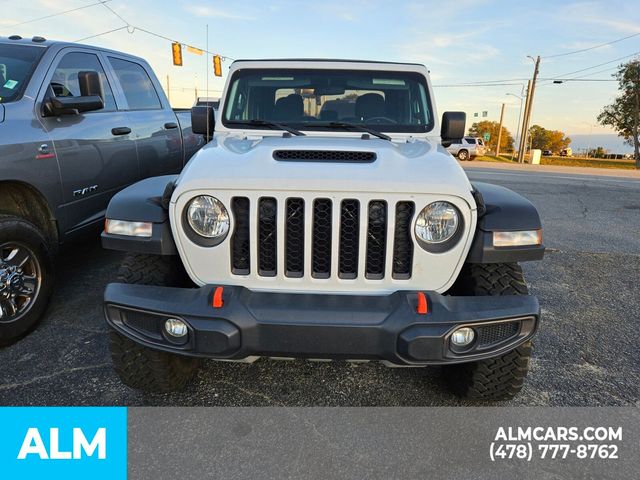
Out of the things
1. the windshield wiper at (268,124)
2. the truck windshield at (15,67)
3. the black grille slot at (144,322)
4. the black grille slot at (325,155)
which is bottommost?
the black grille slot at (144,322)

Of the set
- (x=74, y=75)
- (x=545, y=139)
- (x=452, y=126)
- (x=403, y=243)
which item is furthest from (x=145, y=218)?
(x=545, y=139)

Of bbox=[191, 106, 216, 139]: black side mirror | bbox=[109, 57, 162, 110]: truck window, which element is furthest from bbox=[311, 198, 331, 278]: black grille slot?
bbox=[109, 57, 162, 110]: truck window

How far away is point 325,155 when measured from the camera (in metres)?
2.48

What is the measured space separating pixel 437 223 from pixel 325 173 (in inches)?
22.4

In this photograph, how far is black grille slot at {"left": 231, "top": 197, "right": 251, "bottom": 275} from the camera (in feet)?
7.21

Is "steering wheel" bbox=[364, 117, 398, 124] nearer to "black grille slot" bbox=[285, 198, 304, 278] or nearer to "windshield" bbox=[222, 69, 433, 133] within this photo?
"windshield" bbox=[222, 69, 433, 133]

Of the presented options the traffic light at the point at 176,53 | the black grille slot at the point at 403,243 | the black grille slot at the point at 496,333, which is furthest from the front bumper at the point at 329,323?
the traffic light at the point at 176,53

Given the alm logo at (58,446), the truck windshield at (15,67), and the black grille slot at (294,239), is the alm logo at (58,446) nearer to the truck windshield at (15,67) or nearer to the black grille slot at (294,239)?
the black grille slot at (294,239)

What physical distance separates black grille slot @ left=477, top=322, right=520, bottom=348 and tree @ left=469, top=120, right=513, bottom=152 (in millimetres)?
86959

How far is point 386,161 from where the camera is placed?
7.74 feet

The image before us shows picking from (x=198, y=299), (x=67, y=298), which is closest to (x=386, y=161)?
(x=198, y=299)

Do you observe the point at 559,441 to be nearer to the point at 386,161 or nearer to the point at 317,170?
the point at 386,161

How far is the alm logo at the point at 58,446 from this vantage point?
2221 mm

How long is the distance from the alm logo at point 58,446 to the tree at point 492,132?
87587 mm
